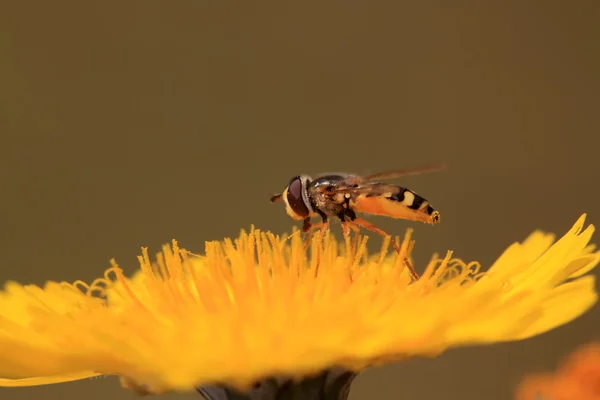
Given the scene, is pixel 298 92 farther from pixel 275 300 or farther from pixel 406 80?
pixel 275 300

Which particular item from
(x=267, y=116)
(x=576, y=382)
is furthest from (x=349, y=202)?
(x=267, y=116)

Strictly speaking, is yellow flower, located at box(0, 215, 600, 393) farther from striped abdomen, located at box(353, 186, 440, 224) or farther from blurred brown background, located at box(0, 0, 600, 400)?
blurred brown background, located at box(0, 0, 600, 400)

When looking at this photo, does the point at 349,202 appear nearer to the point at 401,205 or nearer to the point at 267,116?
the point at 401,205

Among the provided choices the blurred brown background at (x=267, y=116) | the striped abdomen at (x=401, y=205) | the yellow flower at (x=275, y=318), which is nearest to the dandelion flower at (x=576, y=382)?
the yellow flower at (x=275, y=318)

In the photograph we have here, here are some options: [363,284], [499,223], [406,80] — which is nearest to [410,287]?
[363,284]

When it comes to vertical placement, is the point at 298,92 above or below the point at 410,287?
above

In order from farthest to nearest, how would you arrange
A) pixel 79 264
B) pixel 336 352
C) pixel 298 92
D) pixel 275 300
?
1. pixel 298 92
2. pixel 79 264
3. pixel 275 300
4. pixel 336 352
